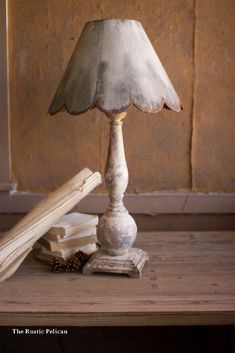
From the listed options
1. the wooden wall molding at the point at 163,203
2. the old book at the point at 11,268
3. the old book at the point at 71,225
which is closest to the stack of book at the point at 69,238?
the old book at the point at 71,225

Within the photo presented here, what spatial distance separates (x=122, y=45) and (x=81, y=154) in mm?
643

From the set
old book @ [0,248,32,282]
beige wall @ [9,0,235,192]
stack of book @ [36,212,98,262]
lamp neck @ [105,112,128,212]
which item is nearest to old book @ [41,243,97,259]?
stack of book @ [36,212,98,262]

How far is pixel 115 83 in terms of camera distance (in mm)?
1230

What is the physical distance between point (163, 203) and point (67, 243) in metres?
0.51

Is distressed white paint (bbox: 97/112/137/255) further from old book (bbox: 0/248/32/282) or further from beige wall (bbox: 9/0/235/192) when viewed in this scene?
beige wall (bbox: 9/0/235/192)

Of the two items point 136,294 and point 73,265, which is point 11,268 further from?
point 136,294

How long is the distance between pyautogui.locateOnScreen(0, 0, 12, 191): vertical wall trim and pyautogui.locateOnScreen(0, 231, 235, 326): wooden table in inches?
15.5

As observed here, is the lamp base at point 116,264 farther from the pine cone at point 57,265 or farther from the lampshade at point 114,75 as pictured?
the lampshade at point 114,75

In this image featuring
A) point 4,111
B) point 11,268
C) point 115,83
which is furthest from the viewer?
point 4,111

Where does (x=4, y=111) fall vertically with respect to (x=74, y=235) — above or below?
above

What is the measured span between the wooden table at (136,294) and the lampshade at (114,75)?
0.48m

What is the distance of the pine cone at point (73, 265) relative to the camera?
142 cm

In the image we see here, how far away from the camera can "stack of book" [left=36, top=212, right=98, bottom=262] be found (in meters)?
1.46

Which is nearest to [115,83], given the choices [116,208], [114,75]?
[114,75]
